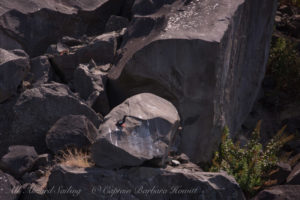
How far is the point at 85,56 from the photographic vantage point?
5.89 meters

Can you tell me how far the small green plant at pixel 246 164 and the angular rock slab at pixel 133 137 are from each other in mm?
1640

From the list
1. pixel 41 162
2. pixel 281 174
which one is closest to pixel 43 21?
pixel 41 162

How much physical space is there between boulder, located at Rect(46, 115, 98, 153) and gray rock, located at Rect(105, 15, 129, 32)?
2.72 metres

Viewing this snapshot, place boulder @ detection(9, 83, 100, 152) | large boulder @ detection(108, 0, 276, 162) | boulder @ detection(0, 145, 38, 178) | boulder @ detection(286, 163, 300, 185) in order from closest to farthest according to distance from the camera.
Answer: boulder @ detection(0, 145, 38, 178) < boulder @ detection(9, 83, 100, 152) < large boulder @ detection(108, 0, 276, 162) < boulder @ detection(286, 163, 300, 185)

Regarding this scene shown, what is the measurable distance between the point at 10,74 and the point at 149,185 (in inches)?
97.0

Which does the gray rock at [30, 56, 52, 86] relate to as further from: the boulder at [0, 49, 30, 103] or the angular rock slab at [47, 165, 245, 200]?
the angular rock slab at [47, 165, 245, 200]

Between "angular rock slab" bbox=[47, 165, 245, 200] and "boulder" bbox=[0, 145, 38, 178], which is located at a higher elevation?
"angular rock slab" bbox=[47, 165, 245, 200]

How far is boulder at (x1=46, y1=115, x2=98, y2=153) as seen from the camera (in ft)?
14.0

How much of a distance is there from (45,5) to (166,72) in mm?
2830

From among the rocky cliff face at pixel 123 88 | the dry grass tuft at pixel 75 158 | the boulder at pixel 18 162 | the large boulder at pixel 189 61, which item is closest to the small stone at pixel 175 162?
the rocky cliff face at pixel 123 88

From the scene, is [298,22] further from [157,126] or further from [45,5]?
[157,126]

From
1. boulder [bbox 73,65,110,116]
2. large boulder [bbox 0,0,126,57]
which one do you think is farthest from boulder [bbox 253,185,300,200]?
large boulder [bbox 0,0,126,57]

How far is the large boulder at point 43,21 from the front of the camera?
612 centimetres

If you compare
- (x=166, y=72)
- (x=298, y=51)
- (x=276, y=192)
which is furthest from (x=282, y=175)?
(x=298, y=51)
